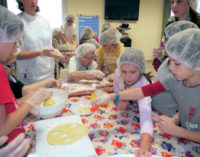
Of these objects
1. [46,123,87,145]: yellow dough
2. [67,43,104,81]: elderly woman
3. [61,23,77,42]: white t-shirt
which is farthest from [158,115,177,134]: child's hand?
[61,23,77,42]: white t-shirt

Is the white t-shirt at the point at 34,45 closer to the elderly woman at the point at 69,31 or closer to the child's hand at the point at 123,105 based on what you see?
the child's hand at the point at 123,105

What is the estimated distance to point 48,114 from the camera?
3.17 feet

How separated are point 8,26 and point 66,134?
23.7 inches

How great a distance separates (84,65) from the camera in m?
2.02

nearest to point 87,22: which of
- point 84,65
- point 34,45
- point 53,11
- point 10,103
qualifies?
point 53,11

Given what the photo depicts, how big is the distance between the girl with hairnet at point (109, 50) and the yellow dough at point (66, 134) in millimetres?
1346

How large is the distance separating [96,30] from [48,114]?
496cm

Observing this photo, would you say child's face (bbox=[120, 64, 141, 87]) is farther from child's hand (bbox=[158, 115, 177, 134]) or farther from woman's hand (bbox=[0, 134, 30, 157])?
woman's hand (bbox=[0, 134, 30, 157])

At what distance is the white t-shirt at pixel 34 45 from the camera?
1.66 m

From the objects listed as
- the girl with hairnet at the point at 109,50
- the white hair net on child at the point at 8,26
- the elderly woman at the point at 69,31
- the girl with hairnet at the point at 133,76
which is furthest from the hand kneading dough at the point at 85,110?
the elderly woman at the point at 69,31

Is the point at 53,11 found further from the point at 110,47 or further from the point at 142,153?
the point at 142,153

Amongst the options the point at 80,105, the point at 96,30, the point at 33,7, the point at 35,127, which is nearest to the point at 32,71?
the point at 33,7

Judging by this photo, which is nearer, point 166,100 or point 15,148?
point 15,148

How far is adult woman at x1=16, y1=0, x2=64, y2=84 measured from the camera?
5.27 feet
